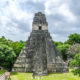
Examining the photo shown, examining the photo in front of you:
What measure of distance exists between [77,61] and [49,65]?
47.9ft

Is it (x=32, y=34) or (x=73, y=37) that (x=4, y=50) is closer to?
(x=32, y=34)

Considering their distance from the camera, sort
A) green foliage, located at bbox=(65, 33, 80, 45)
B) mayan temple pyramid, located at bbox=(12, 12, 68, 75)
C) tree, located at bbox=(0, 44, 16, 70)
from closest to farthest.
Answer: tree, located at bbox=(0, 44, 16, 70) → mayan temple pyramid, located at bbox=(12, 12, 68, 75) → green foliage, located at bbox=(65, 33, 80, 45)

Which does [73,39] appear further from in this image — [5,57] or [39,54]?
[5,57]

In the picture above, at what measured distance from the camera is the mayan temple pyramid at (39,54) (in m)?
25.0

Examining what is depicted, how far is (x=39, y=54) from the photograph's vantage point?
80.0ft

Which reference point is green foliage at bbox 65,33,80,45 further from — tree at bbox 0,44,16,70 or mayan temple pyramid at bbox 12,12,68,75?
tree at bbox 0,44,16,70

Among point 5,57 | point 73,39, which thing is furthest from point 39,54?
point 73,39

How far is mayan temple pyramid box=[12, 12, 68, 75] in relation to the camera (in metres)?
25.0

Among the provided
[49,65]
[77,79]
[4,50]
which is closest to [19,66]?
[4,50]

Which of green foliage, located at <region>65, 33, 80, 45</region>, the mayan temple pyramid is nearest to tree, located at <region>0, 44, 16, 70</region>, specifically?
the mayan temple pyramid

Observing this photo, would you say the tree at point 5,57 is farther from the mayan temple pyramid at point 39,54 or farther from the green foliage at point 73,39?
the green foliage at point 73,39

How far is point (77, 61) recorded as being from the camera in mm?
11383

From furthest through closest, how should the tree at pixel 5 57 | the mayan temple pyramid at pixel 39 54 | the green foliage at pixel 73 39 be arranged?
the green foliage at pixel 73 39 → the mayan temple pyramid at pixel 39 54 → the tree at pixel 5 57

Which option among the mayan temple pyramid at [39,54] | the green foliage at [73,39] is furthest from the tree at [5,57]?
the green foliage at [73,39]
